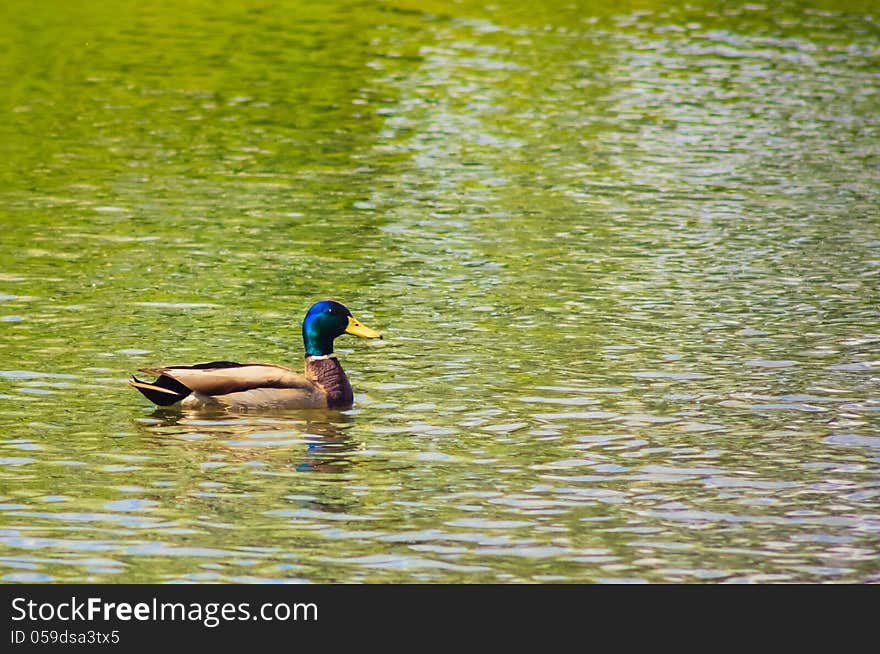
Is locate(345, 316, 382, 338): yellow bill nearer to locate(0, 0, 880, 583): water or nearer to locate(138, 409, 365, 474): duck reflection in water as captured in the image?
locate(0, 0, 880, 583): water

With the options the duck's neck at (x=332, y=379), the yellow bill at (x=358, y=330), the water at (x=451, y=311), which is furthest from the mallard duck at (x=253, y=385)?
the yellow bill at (x=358, y=330)

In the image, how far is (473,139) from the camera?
Result: 123 ft

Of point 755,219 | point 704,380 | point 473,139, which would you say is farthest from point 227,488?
point 473,139

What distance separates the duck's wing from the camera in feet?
59.1

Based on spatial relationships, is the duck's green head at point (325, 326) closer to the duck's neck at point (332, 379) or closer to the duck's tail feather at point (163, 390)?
the duck's neck at point (332, 379)

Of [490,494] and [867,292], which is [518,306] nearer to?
[867,292]

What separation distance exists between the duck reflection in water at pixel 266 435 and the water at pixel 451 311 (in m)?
0.06

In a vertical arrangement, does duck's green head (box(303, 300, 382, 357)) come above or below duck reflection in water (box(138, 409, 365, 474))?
above

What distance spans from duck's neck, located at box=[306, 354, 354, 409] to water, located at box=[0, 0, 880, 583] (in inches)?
11.8

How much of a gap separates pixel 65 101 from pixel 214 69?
20.7 feet

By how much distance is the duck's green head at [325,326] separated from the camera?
18953mm

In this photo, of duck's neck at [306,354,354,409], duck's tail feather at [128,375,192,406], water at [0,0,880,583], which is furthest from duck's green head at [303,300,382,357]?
duck's tail feather at [128,375,192,406]

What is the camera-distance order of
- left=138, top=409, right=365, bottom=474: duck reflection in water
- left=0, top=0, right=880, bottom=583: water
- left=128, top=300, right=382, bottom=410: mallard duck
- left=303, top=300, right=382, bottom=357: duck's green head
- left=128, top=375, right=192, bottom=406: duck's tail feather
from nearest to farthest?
left=0, top=0, right=880, bottom=583: water, left=138, top=409, right=365, bottom=474: duck reflection in water, left=128, top=375, right=192, bottom=406: duck's tail feather, left=128, top=300, right=382, bottom=410: mallard duck, left=303, top=300, right=382, bottom=357: duck's green head

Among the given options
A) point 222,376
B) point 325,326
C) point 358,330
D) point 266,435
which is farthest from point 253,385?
point 358,330
